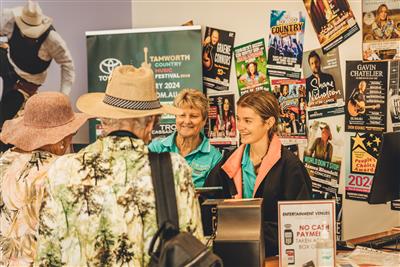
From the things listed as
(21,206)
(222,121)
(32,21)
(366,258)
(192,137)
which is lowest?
(366,258)

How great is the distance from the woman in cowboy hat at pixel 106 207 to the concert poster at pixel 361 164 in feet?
8.57

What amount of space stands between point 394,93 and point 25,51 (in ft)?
9.56

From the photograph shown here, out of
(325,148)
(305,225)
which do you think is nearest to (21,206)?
(305,225)

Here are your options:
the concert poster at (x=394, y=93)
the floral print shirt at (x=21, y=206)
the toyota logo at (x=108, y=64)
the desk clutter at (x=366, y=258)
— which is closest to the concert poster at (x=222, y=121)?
the toyota logo at (x=108, y=64)

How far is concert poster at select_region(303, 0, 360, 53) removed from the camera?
15.1ft

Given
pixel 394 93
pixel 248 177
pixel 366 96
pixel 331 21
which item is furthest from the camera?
pixel 331 21

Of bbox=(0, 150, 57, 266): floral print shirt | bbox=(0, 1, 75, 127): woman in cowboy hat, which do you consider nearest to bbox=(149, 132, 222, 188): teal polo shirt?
bbox=(0, 150, 57, 266): floral print shirt

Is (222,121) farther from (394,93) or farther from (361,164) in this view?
(394,93)

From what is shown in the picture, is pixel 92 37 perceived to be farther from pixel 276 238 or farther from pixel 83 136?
pixel 276 238

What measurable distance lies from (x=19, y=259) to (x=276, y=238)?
3.86 feet

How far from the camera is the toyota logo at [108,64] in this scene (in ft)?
17.7

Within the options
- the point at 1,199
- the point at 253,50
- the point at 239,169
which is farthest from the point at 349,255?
the point at 253,50

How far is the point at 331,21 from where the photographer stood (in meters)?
4.70

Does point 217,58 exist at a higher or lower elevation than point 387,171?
higher
